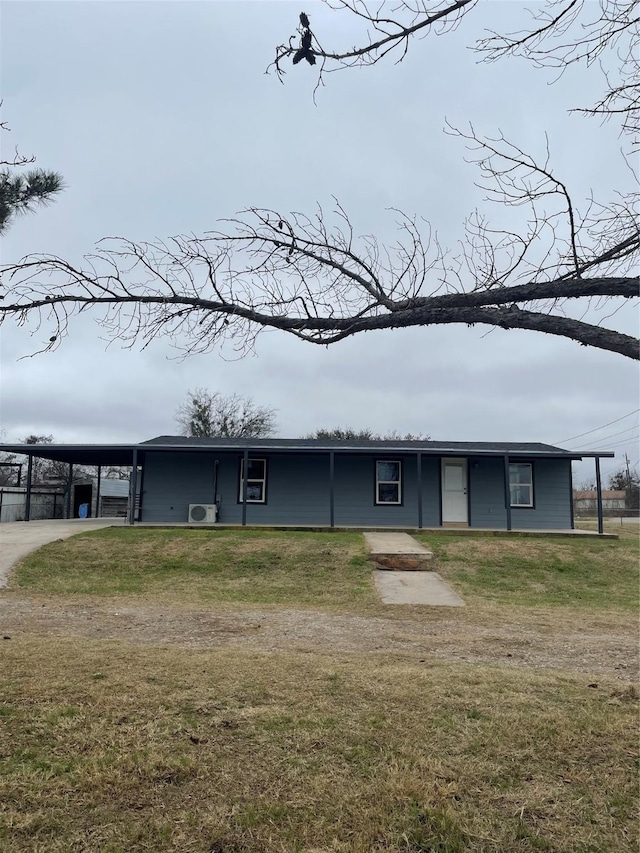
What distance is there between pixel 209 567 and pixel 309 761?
9.00 m

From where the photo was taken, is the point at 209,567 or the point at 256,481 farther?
the point at 256,481

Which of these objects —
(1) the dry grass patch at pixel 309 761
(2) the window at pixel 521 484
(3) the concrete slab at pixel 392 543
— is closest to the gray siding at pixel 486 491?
(2) the window at pixel 521 484

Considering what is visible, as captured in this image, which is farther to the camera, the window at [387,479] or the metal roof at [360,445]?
the window at [387,479]

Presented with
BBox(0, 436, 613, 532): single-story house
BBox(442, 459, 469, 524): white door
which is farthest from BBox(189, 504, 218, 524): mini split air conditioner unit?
BBox(442, 459, 469, 524): white door

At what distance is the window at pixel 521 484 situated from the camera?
Result: 1731 centimetres

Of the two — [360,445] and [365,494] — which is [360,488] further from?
[360,445]

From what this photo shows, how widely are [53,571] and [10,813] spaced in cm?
946

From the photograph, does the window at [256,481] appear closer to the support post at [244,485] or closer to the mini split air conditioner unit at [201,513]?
the support post at [244,485]

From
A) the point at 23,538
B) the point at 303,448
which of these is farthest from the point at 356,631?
the point at 23,538

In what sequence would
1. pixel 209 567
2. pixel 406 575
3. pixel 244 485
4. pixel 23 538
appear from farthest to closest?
pixel 244 485 → pixel 23 538 → pixel 209 567 → pixel 406 575

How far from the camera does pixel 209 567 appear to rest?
39.4 feet

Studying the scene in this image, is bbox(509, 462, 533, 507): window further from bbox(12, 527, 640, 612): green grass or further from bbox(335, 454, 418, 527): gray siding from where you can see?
bbox(335, 454, 418, 527): gray siding

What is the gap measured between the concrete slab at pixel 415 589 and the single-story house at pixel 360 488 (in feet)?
18.3

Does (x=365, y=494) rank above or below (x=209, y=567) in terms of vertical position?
above
